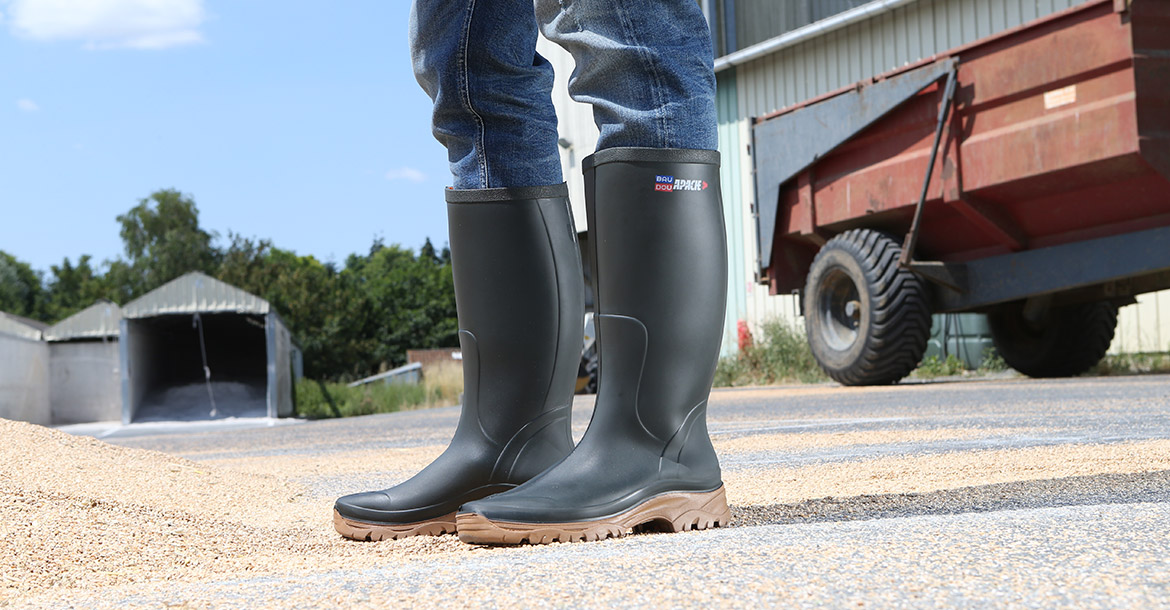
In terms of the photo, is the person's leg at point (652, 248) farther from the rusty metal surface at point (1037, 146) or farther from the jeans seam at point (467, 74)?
the rusty metal surface at point (1037, 146)

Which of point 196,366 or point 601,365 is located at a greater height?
point 601,365

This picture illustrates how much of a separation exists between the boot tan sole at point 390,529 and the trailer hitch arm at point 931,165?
6.39 metres

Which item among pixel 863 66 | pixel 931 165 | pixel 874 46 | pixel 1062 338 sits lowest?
pixel 1062 338

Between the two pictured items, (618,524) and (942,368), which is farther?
(942,368)

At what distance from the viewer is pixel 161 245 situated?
154 ft

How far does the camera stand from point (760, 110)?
581 inches

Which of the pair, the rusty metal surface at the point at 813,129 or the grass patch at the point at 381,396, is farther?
the grass patch at the point at 381,396

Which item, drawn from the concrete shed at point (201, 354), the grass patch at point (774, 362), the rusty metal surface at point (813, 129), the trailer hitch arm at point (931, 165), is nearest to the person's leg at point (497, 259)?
the trailer hitch arm at point (931, 165)

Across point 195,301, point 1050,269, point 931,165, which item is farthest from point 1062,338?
point 195,301

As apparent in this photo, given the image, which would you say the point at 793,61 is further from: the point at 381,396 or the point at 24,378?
the point at 24,378

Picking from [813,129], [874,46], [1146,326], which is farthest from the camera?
[874,46]

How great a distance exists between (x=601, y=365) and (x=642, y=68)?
1.39 ft

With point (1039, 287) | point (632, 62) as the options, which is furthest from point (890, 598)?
point (1039, 287)

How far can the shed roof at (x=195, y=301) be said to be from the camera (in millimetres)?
16422
